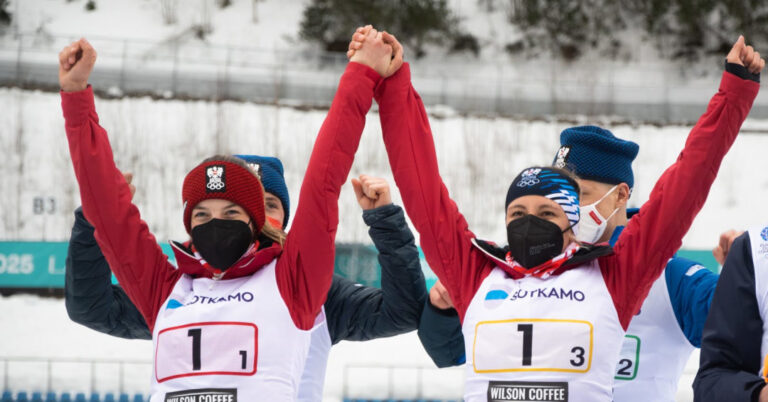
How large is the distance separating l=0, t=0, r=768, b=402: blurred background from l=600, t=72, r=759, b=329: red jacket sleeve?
832cm

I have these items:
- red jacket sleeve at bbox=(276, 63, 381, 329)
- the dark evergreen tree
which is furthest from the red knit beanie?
the dark evergreen tree

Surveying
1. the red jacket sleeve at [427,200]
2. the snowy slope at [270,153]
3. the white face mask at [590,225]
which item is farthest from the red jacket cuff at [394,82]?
the snowy slope at [270,153]

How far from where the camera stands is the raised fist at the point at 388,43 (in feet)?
9.51

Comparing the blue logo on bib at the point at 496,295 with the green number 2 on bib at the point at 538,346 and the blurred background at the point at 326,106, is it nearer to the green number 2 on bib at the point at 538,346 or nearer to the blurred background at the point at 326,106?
the green number 2 on bib at the point at 538,346

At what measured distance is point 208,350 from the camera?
284 cm

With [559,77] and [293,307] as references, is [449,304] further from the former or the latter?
[559,77]

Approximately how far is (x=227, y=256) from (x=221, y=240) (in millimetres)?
59

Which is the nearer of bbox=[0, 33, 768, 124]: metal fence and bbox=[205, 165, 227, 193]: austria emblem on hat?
bbox=[205, 165, 227, 193]: austria emblem on hat

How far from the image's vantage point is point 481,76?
2548 cm

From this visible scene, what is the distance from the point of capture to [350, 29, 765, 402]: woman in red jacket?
8.85ft

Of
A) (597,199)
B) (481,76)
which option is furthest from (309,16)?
(597,199)

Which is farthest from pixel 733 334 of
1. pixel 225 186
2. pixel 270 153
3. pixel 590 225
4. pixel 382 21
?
pixel 382 21

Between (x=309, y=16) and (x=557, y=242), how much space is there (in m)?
24.4

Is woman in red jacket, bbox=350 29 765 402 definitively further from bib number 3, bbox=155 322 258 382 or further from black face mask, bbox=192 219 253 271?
bib number 3, bbox=155 322 258 382
